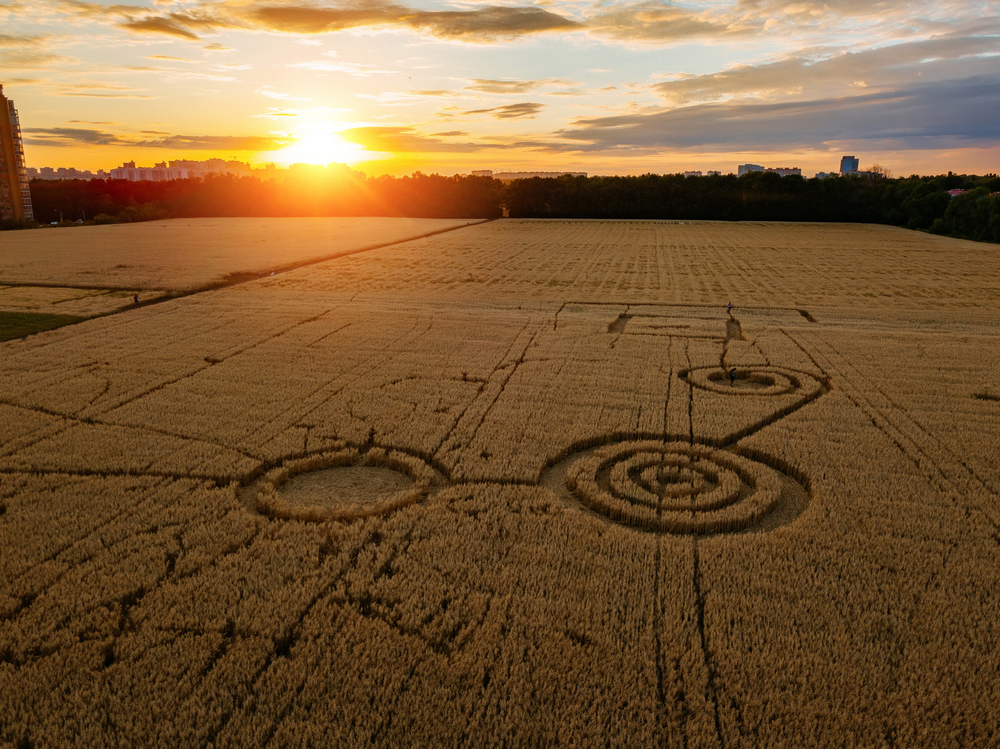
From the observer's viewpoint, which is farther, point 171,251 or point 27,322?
point 171,251

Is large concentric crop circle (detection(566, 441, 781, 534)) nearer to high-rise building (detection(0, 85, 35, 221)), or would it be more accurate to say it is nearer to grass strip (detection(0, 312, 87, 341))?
grass strip (detection(0, 312, 87, 341))

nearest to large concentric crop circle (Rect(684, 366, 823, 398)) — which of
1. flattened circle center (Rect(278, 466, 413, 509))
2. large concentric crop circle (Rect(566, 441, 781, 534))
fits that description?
large concentric crop circle (Rect(566, 441, 781, 534))

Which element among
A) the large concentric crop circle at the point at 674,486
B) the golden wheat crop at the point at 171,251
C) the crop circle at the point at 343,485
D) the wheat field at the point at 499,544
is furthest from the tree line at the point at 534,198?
the crop circle at the point at 343,485

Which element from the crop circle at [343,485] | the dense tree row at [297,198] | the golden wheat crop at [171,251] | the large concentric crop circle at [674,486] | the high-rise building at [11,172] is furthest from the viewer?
the high-rise building at [11,172]

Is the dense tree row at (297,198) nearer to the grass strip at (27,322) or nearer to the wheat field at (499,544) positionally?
the grass strip at (27,322)

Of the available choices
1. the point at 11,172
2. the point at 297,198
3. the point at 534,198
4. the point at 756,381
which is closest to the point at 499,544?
the point at 756,381

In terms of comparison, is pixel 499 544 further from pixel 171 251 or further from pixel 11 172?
pixel 11 172
